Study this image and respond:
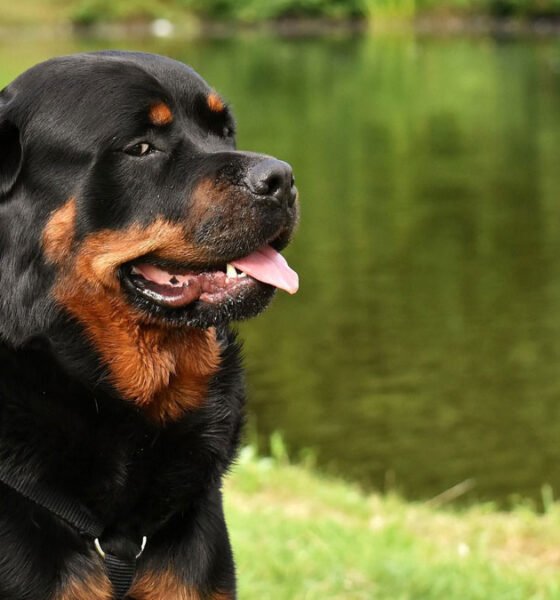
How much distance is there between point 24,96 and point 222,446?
3.91 ft

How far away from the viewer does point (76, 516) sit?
11.4 feet

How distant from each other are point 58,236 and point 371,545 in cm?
308

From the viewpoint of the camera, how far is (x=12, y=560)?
3396 millimetres

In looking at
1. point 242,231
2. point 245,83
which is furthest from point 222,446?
point 245,83

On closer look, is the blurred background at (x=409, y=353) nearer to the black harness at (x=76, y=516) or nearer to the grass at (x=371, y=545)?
the grass at (x=371, y=545)

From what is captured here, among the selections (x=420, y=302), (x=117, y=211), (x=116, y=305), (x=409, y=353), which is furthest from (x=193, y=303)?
(x=420, y=302)

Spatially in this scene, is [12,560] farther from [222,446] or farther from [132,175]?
[132,175]

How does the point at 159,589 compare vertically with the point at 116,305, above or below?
below

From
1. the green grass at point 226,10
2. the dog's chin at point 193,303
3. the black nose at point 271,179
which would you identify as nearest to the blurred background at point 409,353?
the dog's chin at point 193,303

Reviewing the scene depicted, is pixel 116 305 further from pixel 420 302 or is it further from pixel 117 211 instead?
pixel 420 302

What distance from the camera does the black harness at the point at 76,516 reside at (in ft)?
11.4

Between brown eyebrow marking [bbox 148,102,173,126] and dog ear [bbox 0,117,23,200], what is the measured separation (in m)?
0.40

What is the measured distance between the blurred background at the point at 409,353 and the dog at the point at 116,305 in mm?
1849

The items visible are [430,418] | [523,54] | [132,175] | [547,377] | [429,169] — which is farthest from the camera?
[523,54]
